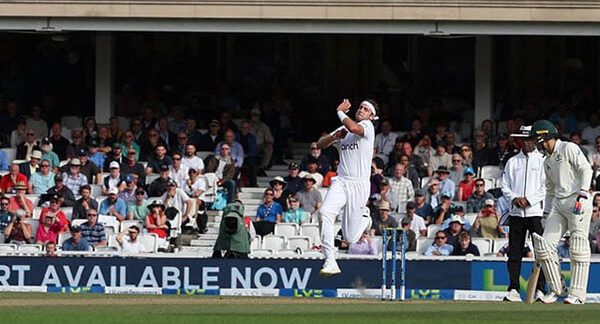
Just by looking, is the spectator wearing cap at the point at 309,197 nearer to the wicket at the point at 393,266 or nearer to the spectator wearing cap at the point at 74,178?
the spectator wearing cap at the point at 74,178

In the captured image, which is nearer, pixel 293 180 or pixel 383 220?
pixel 383 220

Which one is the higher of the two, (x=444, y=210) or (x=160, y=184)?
(x=160, y=184)

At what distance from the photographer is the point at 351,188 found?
16.4m

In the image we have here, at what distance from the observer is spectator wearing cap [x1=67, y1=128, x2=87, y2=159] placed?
25467 mm

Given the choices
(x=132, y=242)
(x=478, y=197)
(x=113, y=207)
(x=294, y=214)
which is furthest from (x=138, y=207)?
(x=478, y=197)

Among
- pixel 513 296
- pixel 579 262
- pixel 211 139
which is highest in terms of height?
pixel 211 139

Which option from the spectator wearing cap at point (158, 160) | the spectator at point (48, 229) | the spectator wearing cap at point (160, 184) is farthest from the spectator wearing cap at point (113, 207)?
the spectator wearing cap at point (158, 160)

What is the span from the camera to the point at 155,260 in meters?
20.3

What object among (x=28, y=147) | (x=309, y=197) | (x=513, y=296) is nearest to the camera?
(x=513, y=296)

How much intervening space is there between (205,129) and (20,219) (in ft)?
16.1

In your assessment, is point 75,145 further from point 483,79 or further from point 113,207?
point 483,79

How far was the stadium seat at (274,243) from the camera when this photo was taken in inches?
881

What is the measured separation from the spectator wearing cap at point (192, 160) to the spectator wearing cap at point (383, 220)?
335 cm

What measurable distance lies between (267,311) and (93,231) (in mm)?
8075
